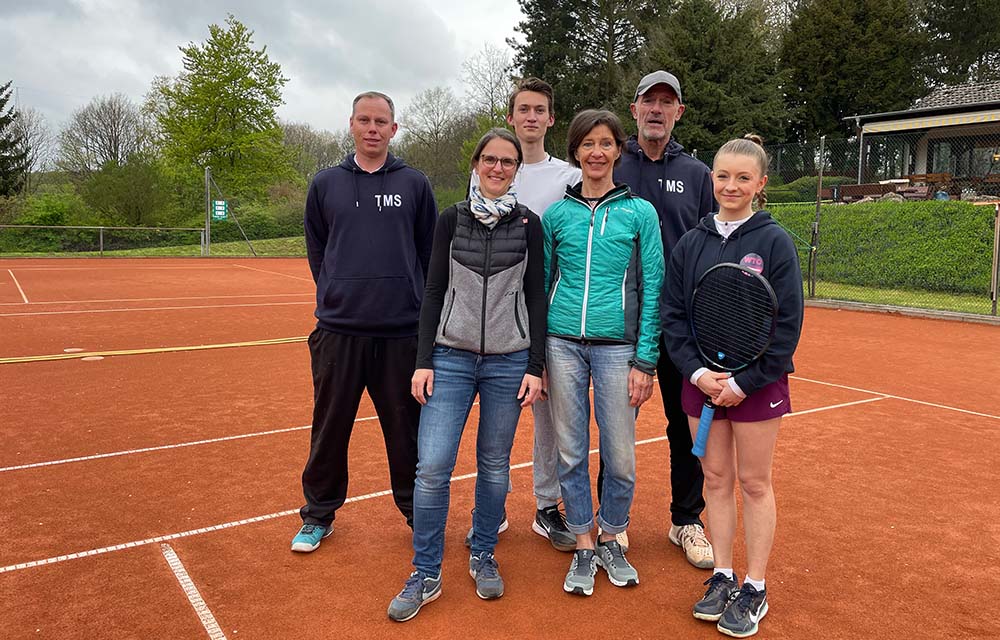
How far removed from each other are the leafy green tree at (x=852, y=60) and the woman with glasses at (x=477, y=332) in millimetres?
26775

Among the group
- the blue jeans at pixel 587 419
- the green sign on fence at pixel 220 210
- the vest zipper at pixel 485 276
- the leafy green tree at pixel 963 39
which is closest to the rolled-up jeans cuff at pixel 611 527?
the blue jeans at pixel 587 419

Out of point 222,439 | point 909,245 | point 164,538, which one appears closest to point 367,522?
point 164,538

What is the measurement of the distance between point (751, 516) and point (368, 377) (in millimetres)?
1834

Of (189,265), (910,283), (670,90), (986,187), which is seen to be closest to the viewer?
(670,90)

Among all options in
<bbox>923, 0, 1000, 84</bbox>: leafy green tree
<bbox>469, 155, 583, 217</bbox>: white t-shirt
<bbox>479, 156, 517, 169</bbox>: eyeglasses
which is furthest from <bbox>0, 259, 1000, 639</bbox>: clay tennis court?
<bbox>923, 0, 1000, 84</bbox>: leafy green tree

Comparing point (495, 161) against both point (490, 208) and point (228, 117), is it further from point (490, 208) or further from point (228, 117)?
point (228, 117)

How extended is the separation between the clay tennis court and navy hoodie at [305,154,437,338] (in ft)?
3.81

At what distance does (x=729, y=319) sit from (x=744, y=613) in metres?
1.14

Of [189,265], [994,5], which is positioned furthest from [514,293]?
[994,5]

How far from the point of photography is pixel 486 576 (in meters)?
3.11

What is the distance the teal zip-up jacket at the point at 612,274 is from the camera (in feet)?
10.0

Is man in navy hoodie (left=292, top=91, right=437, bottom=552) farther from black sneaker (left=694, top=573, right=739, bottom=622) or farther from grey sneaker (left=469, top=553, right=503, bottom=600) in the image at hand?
black sneaker (left=694, top=573, right=739, bottom=622)

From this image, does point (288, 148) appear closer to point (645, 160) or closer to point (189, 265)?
point (189, 265)

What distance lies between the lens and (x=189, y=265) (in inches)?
963
